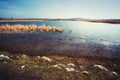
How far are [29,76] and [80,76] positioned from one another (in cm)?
277

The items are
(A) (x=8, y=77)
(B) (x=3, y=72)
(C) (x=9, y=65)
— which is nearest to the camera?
(A) (x=8, y=77)

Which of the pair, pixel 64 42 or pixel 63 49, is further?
pixel 64 42

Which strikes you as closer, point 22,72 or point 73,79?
point 73,79

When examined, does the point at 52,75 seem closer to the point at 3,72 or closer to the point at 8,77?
the point at 8,77

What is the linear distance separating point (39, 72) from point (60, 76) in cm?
127

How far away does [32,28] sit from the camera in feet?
126

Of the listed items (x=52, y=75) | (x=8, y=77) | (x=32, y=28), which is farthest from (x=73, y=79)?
(x=32, y=28)

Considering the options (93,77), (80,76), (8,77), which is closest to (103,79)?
(93,77)

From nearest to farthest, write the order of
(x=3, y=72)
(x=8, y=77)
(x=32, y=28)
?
(x=8, y=77) < (x=3, y=72) < (x=32, y=28)

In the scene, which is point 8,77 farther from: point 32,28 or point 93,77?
point 32,28

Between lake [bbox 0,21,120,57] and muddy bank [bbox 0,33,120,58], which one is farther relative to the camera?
lake [bbox 0,21,120,57]

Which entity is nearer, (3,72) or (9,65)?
(3,72)

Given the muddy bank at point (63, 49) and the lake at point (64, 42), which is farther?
the lake at point (64, 42)

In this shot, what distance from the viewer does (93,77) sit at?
7.76m
